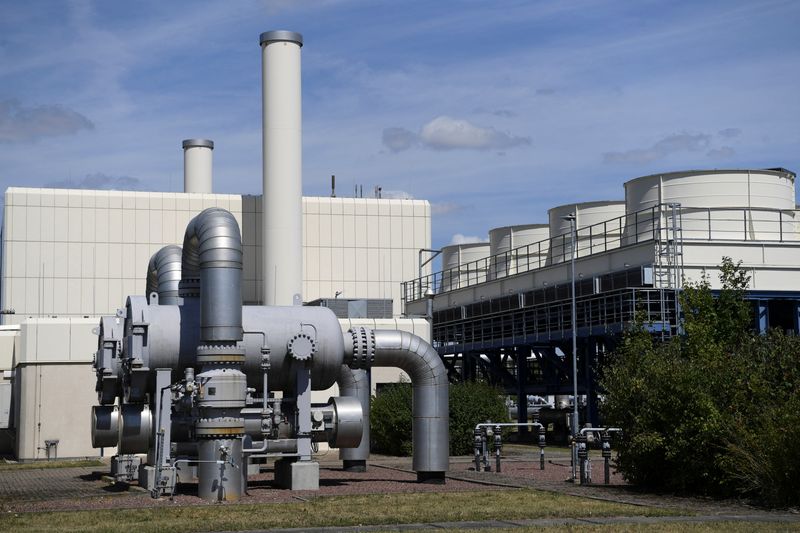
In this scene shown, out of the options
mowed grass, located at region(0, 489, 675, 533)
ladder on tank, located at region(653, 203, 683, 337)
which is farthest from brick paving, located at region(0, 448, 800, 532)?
ladder on tank, located at region(653, 203, 683, 337)

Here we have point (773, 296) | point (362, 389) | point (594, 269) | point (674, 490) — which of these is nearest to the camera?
point (674, 490)

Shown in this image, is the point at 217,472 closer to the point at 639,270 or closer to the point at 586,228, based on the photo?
the point at 639,270

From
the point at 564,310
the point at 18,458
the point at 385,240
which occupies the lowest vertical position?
the point at 18,458

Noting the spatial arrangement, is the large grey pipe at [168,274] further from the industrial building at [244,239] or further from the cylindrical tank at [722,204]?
the industrial building at [244,239]

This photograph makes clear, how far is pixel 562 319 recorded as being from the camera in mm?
53062

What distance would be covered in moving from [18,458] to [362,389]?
1742 cm

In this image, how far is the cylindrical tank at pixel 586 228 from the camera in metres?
57.9

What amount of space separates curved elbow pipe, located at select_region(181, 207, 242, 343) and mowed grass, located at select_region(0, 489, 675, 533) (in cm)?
368

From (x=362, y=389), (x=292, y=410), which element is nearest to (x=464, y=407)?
(x=362, y=389)

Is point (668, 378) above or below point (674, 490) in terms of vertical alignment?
above

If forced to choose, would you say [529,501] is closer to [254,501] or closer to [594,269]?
[254,501]

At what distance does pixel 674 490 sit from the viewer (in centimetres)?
2300

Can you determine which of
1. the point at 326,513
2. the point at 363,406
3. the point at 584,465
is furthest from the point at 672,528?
the point at 363,406

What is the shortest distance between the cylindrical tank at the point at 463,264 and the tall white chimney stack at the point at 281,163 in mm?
16282
